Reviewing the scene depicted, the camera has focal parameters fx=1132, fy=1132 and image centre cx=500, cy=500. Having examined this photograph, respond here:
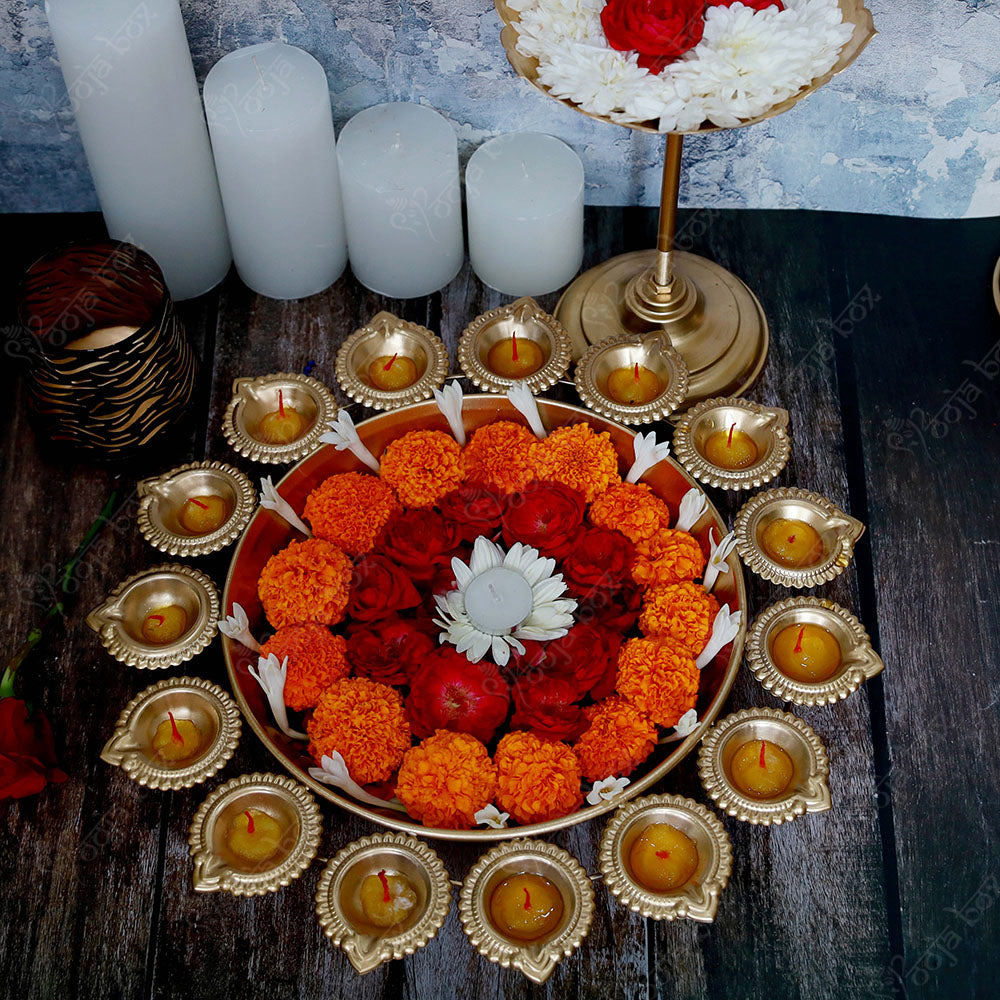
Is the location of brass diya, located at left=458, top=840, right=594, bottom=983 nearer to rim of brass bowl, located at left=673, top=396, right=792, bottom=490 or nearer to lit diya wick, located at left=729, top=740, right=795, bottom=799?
lit diya wick, located at left=729, top=740, right=795, bottom=799

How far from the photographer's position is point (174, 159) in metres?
0.77

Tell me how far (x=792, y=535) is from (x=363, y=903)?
326 millimetres

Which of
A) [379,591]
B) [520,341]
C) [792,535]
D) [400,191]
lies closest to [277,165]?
[400,191]

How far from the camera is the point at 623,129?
33.5 inches

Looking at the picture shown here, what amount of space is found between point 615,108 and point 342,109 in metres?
0.31

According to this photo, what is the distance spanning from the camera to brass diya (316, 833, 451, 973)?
552 millimetres

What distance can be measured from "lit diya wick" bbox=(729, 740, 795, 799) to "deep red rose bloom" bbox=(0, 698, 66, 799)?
382 mm

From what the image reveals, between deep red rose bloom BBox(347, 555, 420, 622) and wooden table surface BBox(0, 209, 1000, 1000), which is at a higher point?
deep red rose bloom BBox(347, 555, 420, 622)

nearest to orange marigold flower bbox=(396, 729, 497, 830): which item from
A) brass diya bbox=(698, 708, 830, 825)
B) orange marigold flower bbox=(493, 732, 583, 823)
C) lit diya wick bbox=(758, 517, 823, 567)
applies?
orange marigold flower bbox=(493, 732, 583, 823)

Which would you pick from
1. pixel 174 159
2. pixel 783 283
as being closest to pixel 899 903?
pixel 783 283

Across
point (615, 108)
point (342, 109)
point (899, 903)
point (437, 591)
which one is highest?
point (615, 108)

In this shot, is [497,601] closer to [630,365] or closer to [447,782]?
[447,782]

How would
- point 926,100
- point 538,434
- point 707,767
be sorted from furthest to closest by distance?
point 926,100 → point 538,434 → point 707,767

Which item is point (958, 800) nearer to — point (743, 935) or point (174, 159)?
point (743, 935)
